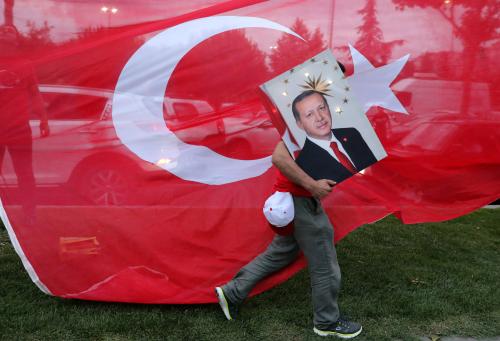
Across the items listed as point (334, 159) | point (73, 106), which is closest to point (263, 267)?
point (334, 159)

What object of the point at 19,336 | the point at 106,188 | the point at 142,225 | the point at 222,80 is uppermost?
the point at 222,80

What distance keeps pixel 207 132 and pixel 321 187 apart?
116cm

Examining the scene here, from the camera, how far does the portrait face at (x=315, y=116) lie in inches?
125

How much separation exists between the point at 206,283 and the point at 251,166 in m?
0.99

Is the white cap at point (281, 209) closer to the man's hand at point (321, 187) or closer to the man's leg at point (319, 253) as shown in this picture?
the man's leg at point (319, 253)

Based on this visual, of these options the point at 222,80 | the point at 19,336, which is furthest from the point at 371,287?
the point at 19,336

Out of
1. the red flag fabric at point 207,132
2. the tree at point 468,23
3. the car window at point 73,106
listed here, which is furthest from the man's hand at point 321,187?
the car window at point 73,106

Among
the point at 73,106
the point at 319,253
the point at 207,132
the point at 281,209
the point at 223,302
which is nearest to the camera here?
the point at 281,209

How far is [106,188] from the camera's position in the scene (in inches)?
152

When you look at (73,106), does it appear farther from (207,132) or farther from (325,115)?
(325,115)

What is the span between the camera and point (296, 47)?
3.93 meters

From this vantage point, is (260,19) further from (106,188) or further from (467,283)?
(467,283)

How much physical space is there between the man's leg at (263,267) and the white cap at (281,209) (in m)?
0.35

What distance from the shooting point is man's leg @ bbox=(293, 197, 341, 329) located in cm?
345
